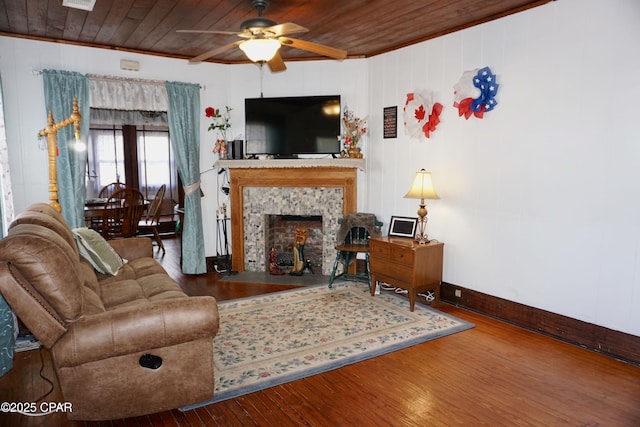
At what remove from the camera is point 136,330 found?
2.14m

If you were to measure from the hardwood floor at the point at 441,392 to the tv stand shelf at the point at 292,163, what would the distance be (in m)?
2.30

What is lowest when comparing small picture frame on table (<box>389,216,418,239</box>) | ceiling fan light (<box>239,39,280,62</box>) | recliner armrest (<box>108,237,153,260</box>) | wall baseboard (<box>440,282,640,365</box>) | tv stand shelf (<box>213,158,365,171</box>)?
A: wall baseboard (<box>440,282,640,365</box>)

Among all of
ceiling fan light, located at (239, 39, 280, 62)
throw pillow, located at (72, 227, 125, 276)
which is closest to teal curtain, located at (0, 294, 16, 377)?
throw pillow, located at (72, 227, 125, 276)

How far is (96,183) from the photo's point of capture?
8.42 meters

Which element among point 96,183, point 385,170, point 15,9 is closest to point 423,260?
point 385,170

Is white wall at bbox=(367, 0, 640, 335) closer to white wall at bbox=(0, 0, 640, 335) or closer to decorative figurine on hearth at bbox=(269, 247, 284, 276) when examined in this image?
white wall at bbox=(0, 0, 640, 335)

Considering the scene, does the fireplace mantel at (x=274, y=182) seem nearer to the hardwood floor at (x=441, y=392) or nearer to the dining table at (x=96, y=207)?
the dining table at (x=96, y=207)

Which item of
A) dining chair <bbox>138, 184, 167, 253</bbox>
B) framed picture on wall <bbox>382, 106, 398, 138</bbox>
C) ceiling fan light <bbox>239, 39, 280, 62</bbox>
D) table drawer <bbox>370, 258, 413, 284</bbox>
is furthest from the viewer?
dining chair <bbox>138, 184, 167, 253</bbox>

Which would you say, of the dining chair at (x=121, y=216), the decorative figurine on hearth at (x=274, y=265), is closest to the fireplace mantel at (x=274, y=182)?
the decorative figurine on hearth at (x=274, y=265)

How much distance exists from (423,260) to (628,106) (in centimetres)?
195

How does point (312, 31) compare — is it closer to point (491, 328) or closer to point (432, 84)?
point (432, 84)

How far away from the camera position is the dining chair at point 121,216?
5.23m

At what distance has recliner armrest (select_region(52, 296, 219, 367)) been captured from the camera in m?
2.06

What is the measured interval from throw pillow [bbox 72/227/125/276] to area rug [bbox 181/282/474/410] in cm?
102
